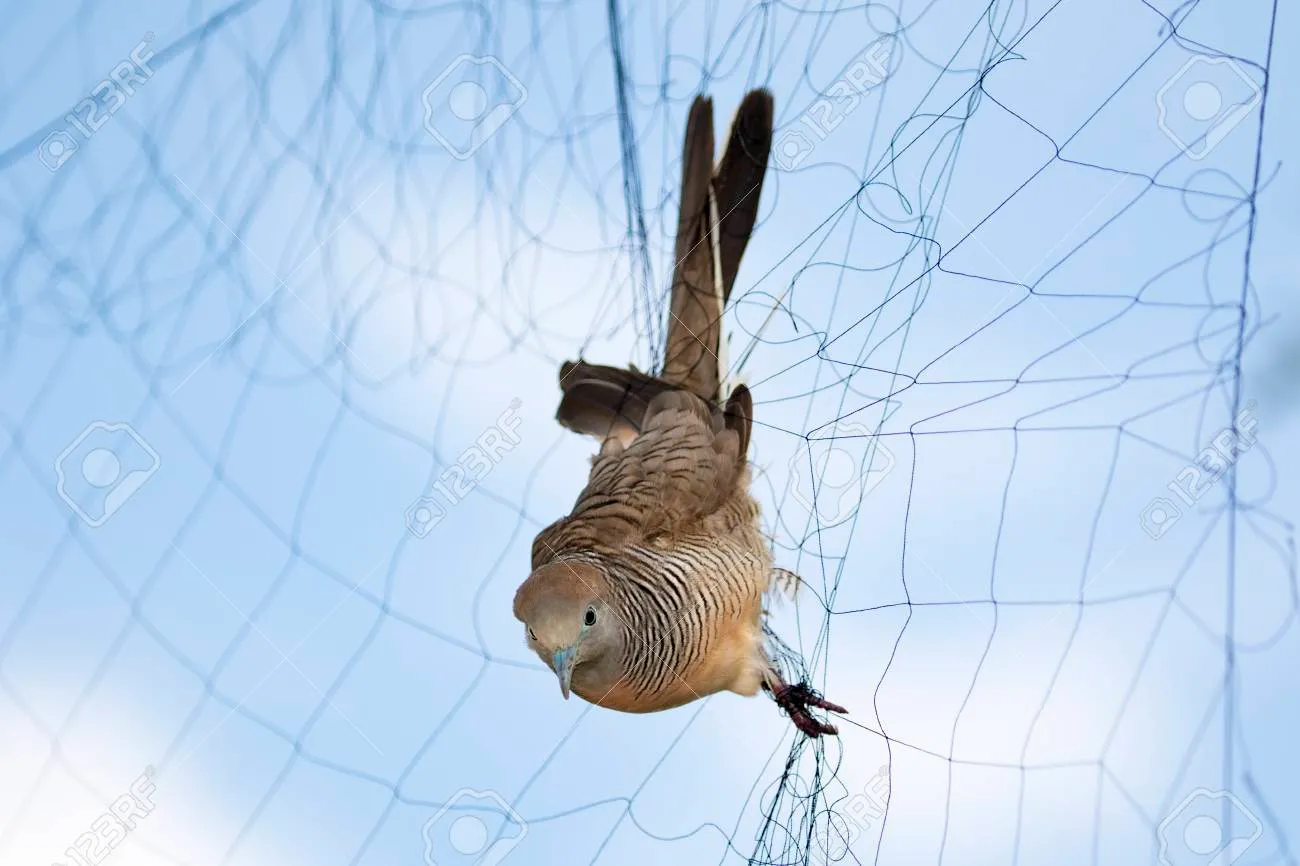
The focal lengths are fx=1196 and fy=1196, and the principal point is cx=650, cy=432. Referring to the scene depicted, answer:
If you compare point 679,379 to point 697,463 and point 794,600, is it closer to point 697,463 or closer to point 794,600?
point 697,463

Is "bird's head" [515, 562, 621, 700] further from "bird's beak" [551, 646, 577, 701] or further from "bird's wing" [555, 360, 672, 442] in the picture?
"bird's wing" [555, 360, 672, 442]

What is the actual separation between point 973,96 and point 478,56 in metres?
1.67

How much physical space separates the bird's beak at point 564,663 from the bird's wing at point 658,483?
75 cm

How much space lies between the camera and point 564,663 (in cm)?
371

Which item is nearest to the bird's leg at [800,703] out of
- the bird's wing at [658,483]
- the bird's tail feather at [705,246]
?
the bird's wing at [658,483]

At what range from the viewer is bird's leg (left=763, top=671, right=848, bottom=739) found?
14.4ft

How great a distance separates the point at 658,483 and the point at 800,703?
1018 mm

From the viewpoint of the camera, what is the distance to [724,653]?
454 centimetres

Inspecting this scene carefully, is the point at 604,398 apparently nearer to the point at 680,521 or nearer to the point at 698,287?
the point at 698,287

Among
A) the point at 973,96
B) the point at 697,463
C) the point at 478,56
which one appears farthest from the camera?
the point at 697,463

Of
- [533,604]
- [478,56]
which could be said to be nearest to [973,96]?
[478,56]

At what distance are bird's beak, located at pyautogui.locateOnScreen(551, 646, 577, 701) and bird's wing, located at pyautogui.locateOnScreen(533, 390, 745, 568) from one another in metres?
0.75

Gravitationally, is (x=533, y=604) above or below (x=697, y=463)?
below

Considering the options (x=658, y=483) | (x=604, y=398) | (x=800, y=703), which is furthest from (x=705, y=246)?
(x=800, y=703)
